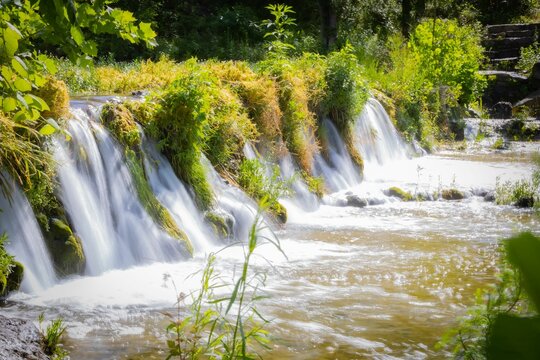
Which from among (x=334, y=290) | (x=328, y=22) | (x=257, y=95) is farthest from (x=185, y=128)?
(x=328, y=22)

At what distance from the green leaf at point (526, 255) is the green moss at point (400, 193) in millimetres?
10055

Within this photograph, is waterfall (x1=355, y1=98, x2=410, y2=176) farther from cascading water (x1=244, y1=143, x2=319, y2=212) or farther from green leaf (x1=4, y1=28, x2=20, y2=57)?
green leaf (x1=4, y1=28, x2=20, y2=57)

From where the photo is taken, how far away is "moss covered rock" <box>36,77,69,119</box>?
5.95 metres

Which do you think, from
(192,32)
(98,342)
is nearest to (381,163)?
(98,342)

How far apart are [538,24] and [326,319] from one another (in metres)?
27.0

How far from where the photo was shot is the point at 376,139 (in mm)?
13938

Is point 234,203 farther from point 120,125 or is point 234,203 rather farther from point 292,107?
point 292,107

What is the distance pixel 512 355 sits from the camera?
0.41 metres

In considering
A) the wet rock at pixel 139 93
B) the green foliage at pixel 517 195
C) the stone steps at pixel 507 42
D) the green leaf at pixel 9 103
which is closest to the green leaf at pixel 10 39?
the green leaf at pixel 9 103

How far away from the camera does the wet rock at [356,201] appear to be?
32.1 ft

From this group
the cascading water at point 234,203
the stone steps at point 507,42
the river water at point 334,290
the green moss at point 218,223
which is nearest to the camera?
the river water at point 334,290

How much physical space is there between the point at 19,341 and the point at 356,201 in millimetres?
6802

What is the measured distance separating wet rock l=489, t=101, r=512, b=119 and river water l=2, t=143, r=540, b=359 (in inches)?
513

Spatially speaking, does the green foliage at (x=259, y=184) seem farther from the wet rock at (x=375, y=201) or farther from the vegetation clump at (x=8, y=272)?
the vegetation clump at (x=8, y=272)
